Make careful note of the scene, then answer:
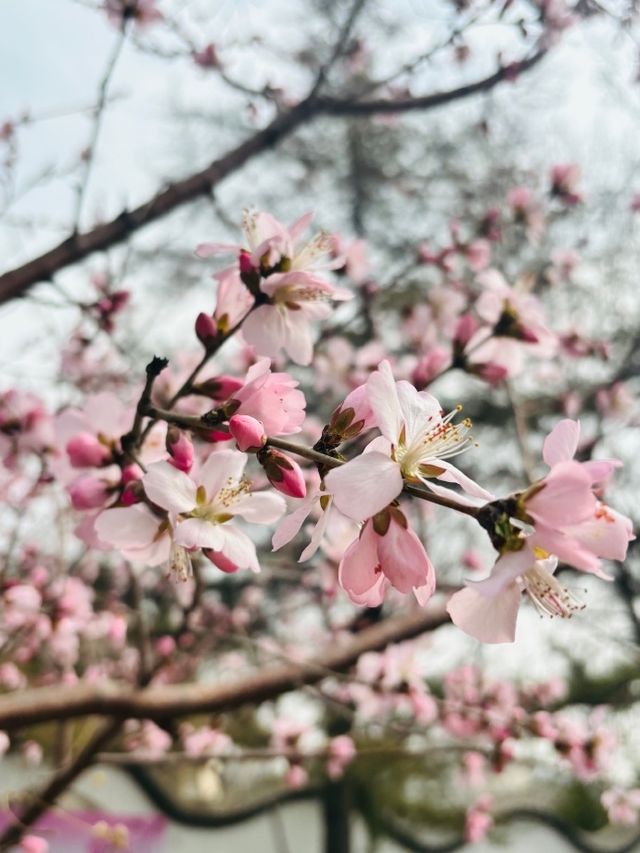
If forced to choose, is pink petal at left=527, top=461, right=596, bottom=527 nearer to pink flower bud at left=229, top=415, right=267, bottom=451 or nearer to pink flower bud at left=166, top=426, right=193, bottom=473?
pink flower bud at left=229, top=415, right=267, bottom=451

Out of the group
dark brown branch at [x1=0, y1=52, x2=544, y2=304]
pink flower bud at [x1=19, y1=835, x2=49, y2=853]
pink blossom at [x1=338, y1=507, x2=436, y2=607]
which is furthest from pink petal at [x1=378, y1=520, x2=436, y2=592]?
pink flower bud at [x1=19, y1=835, x2=49, y2=853]

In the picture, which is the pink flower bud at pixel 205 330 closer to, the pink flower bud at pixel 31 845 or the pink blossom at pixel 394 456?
the pink blossom at pixel 394 456

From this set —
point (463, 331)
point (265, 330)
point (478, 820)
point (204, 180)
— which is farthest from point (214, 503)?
point (478, 820)

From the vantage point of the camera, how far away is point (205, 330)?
87 cm

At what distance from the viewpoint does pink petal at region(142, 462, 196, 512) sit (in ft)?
2.22

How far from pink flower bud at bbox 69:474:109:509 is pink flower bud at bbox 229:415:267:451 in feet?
0.91

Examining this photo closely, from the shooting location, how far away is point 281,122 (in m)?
2.13

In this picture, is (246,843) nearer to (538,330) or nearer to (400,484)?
(538,330)

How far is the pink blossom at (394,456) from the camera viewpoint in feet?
1.83

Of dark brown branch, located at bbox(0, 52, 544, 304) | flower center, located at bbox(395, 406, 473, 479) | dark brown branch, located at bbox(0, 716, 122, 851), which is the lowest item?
dark brown branch, located at bbox(0, 716, 122, 851)

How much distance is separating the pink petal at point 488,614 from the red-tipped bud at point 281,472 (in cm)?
17

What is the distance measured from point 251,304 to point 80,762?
5.80 feet

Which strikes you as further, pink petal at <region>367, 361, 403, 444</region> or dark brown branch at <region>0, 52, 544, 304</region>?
dark brown branch at <region>0, 52, 544, 304</region>

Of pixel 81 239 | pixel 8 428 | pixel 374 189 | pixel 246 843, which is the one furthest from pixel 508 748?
pixel 374 189
